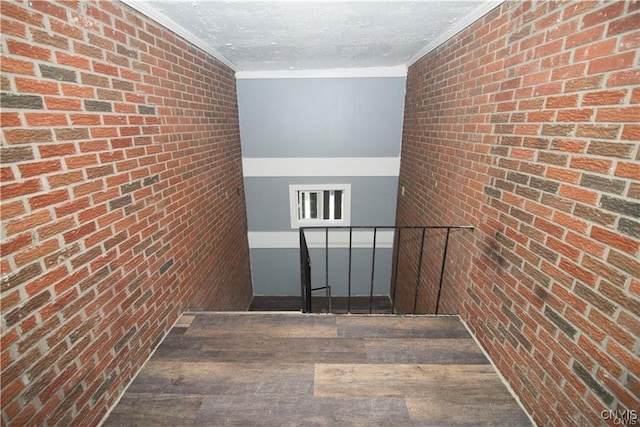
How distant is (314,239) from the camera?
4.75m

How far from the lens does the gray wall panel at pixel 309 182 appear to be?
4.42 meters

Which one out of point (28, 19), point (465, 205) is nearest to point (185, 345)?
point (28, 19)

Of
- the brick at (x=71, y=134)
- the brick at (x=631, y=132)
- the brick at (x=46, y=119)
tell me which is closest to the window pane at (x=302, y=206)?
the brick at (x=71, y=134)

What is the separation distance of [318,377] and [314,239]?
3.15 meters

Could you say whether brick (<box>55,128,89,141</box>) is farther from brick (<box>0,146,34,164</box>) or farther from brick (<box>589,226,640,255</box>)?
brick (<box>589,226,640,255</box>)

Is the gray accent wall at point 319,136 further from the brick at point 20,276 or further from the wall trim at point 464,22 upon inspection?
the brick at point 20,276

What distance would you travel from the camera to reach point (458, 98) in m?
2.27

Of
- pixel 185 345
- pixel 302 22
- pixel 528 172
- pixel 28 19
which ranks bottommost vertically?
pixel 185 345

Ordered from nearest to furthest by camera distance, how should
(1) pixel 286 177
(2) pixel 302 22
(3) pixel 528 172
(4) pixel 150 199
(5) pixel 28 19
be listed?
(5) pixel 28 19, (3) pixel 528 172, (4) pixel 150 199, (2) pixel 302 22, (1) pixel 286 177

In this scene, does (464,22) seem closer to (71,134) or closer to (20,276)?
(71,134)

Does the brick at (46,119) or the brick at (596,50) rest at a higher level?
the brick at (596,50)

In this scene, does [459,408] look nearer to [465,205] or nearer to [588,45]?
[465,205]

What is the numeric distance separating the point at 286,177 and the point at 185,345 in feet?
9.84

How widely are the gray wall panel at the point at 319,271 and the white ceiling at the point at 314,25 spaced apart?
10.3 feet
